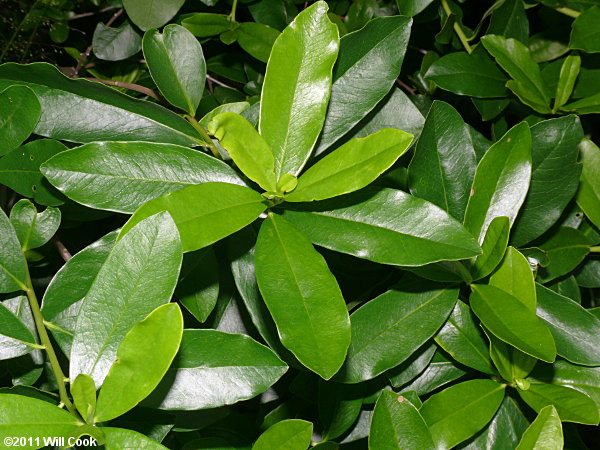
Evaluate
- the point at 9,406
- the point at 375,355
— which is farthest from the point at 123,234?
the point at 375,355

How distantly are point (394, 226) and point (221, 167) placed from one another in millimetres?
236

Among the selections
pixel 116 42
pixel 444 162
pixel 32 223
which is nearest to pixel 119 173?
pixel 32 223

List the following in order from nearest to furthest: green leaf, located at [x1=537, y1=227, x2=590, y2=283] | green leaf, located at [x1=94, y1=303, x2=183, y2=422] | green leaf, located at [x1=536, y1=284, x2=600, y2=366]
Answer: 1. green leaf, located at [x1=94, y1=303, x2=183, y2=422]
2. green leaf, located at [x1=536, y1=284, x2=600, y2=366]
3. green leaf, located at [x1=537, y1=227, x2=590, y2=283]

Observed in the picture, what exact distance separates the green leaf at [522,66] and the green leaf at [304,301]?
586mm

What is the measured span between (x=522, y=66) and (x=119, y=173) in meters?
0.74

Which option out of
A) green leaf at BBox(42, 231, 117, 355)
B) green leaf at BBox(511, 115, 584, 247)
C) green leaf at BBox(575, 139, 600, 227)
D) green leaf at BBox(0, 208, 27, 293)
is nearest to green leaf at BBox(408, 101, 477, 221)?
green leaf at BBox(511, 115, 584, 247)

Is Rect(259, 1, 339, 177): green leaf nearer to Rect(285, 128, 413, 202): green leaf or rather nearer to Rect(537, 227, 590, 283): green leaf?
Rect(285, 128, 413, 202): green leaf

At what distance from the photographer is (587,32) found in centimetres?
102

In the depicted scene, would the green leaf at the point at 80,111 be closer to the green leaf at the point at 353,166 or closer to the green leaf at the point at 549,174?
the green leaf at the point at 353,166

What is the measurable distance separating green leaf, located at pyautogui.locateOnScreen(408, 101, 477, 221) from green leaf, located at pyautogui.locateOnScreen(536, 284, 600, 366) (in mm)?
184

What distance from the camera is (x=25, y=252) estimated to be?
2.85 feet

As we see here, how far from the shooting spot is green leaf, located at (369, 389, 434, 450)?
0.73 meters

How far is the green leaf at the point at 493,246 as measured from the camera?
29.4 inches

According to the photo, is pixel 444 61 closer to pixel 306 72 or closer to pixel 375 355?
pixel 306 72
